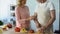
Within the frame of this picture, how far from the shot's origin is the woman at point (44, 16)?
1.34 meters

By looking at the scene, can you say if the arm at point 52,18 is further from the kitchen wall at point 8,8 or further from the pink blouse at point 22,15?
the pink blouse at point 22,15

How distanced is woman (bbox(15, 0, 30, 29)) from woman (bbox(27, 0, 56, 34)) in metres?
0.06

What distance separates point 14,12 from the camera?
4.47 feet

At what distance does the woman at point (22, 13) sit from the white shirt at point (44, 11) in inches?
4.3

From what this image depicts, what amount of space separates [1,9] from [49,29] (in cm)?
51

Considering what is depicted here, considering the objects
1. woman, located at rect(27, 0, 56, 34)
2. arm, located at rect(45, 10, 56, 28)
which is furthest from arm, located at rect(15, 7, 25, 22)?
arm, located at rect(45, 10, 56, 28)

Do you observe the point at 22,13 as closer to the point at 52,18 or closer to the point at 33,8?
the point at 33,8

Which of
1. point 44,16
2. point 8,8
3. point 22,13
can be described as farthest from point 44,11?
point 8,8

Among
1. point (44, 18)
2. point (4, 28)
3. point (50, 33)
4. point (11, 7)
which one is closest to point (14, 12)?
point (11, 7)

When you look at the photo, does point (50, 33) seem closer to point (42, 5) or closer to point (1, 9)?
point (42, 5)

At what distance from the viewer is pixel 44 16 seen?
53.1 inches

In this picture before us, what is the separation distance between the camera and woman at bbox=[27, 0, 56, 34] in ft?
4.41

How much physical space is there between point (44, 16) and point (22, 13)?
22cm

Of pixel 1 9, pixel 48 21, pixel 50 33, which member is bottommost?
pixel 50 33
